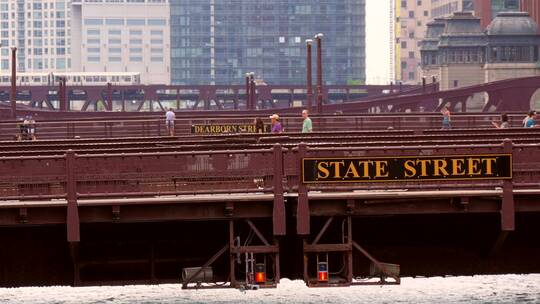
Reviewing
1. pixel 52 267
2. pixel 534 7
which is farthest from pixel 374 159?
pixel 534 7

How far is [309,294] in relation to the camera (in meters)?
36.6

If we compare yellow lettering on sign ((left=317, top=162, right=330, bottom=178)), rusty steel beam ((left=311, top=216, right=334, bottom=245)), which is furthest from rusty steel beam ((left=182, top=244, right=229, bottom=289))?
yellow lettering on sign ((left=317, top=162, right=330, bottom=178))

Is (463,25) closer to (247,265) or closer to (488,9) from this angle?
(488,9)

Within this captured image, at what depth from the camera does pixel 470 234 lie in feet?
87.4

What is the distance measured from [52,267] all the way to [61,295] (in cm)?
1134

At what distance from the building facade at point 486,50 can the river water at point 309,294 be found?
118 meters

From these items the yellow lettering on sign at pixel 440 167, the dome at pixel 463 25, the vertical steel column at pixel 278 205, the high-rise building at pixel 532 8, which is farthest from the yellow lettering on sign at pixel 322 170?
the dome at pixel 463 25

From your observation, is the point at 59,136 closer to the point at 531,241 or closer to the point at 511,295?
the point at 511,295

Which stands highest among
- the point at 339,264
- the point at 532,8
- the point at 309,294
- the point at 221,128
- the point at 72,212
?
the point at 532,8

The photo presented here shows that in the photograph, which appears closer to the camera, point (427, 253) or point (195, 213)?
point (195, 213)

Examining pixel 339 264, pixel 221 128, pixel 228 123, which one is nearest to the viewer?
pixel 339 264

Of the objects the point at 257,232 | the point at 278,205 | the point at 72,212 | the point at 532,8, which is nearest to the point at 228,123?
the point at 257,232

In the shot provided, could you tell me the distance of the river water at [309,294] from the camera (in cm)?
3509

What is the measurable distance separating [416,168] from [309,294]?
11.8m
